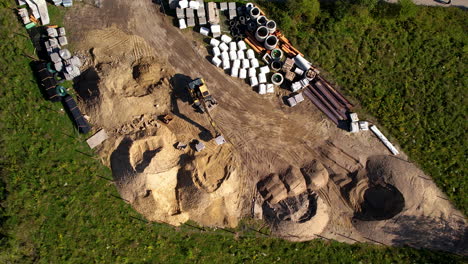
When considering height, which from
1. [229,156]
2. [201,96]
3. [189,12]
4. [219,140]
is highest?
[189,12]

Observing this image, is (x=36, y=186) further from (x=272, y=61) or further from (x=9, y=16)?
(x=272, y=61)

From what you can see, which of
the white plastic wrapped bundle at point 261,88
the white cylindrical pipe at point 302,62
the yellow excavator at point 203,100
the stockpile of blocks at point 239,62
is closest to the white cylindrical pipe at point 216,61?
the stockpile of blocks at point 239,62

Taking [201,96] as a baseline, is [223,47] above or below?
above

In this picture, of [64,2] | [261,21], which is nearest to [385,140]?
[261,21]

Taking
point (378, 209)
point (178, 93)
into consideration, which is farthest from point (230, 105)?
point (378, 209)

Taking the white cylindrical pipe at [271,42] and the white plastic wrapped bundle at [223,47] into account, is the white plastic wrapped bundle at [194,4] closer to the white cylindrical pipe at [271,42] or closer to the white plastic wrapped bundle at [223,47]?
the white plastic wrapped bundle at [223,47]

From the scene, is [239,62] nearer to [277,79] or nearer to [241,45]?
[241,45]
